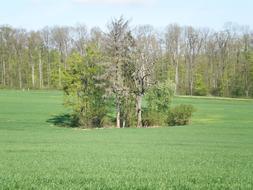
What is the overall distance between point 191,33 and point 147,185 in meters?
123

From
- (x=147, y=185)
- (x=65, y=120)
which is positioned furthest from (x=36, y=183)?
(x=65, y=120)

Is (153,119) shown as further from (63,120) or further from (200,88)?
(200,88)

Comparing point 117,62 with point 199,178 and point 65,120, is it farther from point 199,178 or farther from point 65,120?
point 199,178

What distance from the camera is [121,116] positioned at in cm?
6372

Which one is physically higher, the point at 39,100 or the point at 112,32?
the point at 112,32

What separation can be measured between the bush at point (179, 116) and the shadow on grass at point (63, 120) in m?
13.1

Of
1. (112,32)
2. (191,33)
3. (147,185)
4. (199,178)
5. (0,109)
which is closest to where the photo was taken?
(147,185)

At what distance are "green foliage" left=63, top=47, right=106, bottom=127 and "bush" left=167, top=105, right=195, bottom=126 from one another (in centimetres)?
930

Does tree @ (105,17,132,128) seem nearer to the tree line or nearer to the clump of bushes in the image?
the clump of bushes

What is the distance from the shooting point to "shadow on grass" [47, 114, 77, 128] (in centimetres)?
6247

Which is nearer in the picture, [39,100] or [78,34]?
[39,100]

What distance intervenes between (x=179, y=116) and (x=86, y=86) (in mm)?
13397

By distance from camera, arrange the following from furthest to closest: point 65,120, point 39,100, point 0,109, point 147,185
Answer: point 39,100 < point 0,109 < point 65,120 < point 147,185

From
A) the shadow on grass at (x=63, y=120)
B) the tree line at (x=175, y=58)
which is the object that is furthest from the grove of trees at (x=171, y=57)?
the shadow on grass at (x=63, y=120)
